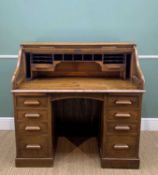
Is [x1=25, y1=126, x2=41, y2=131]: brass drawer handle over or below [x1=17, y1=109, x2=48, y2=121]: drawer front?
below

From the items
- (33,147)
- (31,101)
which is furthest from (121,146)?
(31,101)

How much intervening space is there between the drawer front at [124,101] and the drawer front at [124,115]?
1.9 inches

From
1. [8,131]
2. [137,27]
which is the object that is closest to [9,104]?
[8,131]

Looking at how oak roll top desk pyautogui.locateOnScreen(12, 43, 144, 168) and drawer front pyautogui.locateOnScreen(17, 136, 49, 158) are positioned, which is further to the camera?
drawer front pyautogui.locateOnScreen(17, 136, 49, 158)

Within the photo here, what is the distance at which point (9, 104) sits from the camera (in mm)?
2779

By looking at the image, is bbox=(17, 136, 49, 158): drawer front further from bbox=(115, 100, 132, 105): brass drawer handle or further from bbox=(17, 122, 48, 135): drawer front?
bbox=(115, 100, 132, 105): brass drawer handle

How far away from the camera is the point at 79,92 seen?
1.90m

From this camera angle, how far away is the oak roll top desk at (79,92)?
194 centimetres

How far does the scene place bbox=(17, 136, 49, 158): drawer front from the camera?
2041 mm

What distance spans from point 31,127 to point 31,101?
23 centimetres

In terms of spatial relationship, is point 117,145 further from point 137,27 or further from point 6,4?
point 6,4

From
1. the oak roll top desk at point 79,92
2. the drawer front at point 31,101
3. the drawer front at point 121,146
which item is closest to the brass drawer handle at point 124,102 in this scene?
the oak roll top desk at point 79,92

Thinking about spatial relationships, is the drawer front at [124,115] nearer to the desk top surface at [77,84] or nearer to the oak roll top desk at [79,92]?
the oak roll top desk at [79,92]

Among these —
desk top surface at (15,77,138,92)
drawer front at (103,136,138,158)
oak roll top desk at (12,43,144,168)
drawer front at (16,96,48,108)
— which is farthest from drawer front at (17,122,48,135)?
drawer front at (103,136,138,158)
